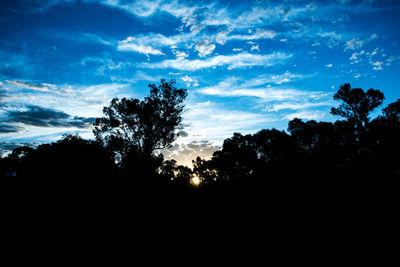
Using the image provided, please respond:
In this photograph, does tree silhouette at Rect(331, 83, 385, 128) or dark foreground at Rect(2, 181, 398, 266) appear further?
tree silhouette at Rect(331, 83, 385, 128)

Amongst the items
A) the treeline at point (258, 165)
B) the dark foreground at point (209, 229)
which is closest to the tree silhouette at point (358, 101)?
the treeline at point (258, 165)

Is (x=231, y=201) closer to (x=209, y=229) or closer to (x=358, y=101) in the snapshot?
(x=209, y=229)

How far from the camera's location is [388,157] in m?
18.6

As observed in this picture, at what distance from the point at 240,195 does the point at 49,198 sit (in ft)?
41.0

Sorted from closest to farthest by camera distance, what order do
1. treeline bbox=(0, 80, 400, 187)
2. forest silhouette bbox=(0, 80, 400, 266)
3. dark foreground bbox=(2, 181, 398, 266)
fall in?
dark foreground bbox=(2, 181, 398, 266)
forest silhouette bbox=(0, 80, 400, 266)
treeline bbox=(0, 80, 400, 187)

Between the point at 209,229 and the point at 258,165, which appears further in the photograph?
the point at 258,165

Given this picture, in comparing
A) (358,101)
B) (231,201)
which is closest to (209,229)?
(231,201)

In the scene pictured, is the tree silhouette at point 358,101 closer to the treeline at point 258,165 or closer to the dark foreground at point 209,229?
the treeline at point 258,165

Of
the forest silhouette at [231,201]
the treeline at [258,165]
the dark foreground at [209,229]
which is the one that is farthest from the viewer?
the treeline at [258,165]

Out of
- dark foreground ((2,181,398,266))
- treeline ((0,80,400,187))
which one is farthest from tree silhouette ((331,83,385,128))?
dark foreground ((2,181,398,266))

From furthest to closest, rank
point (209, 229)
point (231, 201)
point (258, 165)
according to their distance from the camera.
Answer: point (258, 165) < point (231, 201) < point (209, 229)

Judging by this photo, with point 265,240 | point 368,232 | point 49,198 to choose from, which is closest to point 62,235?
point 49,198

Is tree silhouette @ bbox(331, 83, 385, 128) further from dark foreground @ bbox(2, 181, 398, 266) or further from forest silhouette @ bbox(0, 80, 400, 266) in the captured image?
dark foreground @ bbox(2, 181, 398, 266)

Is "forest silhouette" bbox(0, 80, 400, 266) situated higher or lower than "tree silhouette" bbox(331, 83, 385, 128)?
lower
